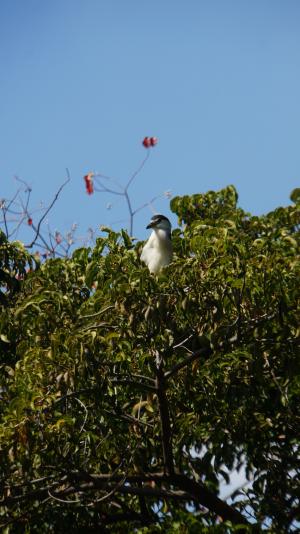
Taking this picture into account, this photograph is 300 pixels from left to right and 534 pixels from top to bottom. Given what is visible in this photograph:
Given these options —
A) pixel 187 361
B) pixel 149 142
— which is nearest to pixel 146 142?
Result: pixel 149 142

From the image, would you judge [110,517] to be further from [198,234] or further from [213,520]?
[198,234]

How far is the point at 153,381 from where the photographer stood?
6309mm

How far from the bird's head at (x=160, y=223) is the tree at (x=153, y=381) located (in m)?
0.99

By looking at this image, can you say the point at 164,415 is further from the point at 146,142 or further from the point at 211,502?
the point at 146,142

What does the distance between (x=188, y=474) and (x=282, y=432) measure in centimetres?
90

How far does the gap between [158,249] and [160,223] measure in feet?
1.57

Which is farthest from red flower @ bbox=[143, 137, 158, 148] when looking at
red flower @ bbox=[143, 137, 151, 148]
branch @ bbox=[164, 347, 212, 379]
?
branch @ bbox=[164, 347, 212, 379]

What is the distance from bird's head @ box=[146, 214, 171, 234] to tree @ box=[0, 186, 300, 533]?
0.99 meters

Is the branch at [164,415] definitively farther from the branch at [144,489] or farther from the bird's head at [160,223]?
the bird's head at [160,223]

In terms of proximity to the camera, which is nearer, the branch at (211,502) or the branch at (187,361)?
the branch at (187,361)

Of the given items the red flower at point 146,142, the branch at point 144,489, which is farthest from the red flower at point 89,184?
the branch at point 144,489

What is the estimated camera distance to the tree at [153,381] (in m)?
5.65

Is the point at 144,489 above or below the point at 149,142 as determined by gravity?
below

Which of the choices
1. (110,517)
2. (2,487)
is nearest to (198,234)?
(2,487)
